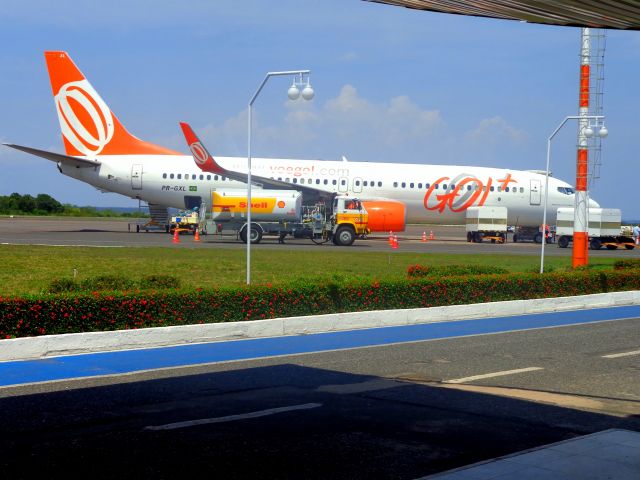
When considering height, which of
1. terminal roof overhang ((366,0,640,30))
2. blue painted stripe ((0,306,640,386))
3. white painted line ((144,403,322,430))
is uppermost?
terminal roof overhang ((366,0,640,30))

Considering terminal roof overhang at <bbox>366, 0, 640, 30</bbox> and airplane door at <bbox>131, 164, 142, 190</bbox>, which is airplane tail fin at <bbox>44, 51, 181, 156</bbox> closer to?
airplane door at <bbox>131, 164, 142, 190</bbox>

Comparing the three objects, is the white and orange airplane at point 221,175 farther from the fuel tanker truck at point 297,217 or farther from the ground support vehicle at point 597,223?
the fuel tanker truck at point 297,217

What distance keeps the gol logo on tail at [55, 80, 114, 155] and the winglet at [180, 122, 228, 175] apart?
7.15m

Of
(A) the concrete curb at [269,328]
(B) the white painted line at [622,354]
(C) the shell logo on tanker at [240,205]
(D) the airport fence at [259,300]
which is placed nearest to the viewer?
(A) the concrete curb at [269,328]

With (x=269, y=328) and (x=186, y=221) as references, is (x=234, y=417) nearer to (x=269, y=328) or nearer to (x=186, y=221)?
(x=269, y=328)

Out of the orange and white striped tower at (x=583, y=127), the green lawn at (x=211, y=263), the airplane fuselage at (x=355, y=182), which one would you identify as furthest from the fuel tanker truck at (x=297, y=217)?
the orange and white striped tower at (x=583, y=127)

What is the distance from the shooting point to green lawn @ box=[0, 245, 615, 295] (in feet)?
85.1

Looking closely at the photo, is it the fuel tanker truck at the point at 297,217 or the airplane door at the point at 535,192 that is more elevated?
the airplane door at the point at 535,192

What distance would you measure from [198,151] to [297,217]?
6.49m

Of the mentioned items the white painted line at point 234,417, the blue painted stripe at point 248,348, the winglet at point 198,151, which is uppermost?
the winglet at point 198,151

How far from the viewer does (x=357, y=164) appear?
5222cm

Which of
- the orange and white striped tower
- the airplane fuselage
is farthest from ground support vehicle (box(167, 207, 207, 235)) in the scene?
the orange and white striped tower

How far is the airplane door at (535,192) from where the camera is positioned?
52.4 m

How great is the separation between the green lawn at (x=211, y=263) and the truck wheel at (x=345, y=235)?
471cm
